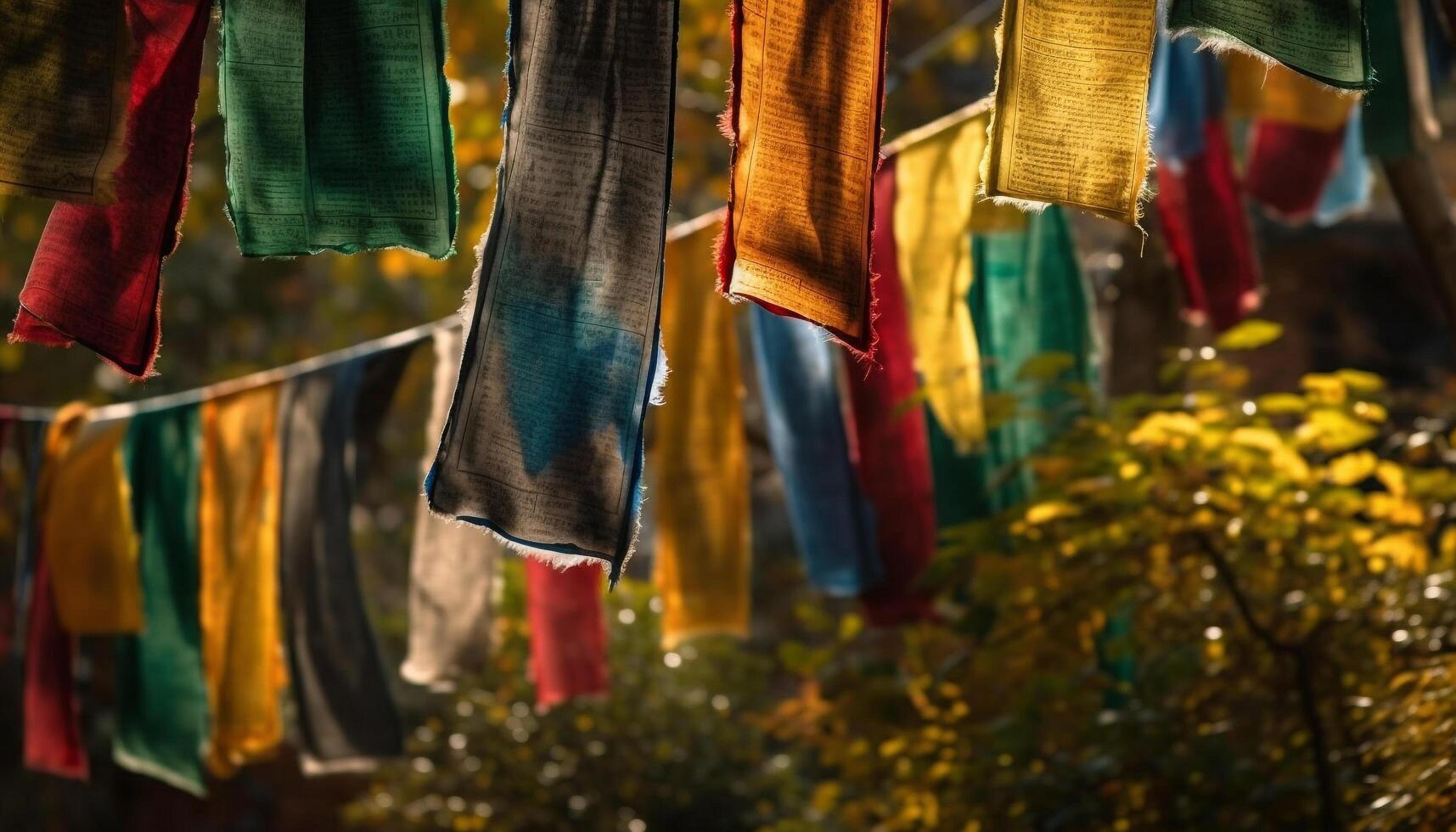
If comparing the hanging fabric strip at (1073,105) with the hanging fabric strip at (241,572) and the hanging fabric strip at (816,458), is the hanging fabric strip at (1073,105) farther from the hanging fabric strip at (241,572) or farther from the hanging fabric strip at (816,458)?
the hanging fabric strip at (241,572)

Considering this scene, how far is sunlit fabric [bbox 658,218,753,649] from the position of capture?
367 cm

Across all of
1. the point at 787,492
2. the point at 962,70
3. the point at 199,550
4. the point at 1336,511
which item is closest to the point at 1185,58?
the point at 1336,511

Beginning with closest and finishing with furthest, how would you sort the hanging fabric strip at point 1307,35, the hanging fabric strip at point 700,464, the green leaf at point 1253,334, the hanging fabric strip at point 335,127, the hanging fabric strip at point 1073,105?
the hanging fabric strip at point 1307,35 < the hanging fabric strip at point 1073,105 < the hanging fabric strip at point 335,127 < the green leaf at point 1253,334 < the hanging fabric strip at point 700,464

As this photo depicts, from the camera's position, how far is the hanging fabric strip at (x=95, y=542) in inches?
169

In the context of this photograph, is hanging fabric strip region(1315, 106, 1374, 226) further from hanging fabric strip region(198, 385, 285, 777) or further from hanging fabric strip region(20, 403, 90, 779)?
hanging fabric strip region(20, 403, 90, 779)

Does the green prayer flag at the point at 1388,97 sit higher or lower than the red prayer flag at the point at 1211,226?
higher

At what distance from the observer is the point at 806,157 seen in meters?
2.13

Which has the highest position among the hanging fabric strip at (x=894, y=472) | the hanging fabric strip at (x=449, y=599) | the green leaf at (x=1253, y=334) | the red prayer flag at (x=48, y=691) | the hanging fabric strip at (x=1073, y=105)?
the hanging fabric strip at (x=1073, y=105)

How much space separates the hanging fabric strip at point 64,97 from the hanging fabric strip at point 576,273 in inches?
21.5

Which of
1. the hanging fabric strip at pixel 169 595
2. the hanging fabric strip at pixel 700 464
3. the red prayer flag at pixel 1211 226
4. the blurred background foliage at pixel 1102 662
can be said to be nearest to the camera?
the blurred background foliage at pixel 1102 662

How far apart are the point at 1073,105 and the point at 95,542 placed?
133 inches

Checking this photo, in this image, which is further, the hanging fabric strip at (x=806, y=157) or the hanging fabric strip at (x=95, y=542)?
the hanging fabric strip at (x=95, y=542)

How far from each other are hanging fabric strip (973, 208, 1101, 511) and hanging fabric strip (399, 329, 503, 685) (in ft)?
4.66

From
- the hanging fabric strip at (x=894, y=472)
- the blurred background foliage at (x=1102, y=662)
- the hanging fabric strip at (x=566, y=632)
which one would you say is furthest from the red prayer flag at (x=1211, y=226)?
the hanging fabric strip at (x=566, y=632)
